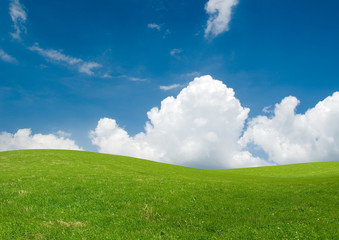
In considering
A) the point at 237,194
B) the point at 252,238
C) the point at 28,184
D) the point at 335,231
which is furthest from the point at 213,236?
the point at 28,184

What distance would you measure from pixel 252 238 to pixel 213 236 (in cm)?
182

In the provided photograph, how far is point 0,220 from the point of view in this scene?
526 inches

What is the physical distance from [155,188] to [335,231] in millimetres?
12643

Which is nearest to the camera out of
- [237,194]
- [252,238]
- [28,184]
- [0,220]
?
[252,238]

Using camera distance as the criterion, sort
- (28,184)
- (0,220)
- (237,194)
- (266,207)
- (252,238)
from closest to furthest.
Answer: (252,238), (0,220), (266,207), (237,194), (28,184)

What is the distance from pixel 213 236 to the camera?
37.3 ft

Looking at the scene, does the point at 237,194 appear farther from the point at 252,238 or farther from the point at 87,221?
the point at 87,221

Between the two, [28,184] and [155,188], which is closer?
[155,188]

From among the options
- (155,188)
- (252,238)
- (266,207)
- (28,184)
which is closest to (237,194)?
(266,207)

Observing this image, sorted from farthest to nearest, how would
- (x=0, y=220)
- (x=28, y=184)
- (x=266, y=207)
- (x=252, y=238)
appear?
(x=28, y=184) → (x=266, y=207) → (x=0, y=220) → (x=252, y=238)

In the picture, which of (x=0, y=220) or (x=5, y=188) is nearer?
(x=0, y=220)

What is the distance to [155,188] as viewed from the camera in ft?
65.8


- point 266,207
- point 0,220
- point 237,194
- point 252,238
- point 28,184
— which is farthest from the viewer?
point 28,184

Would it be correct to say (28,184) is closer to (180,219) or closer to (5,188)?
(5,188)
